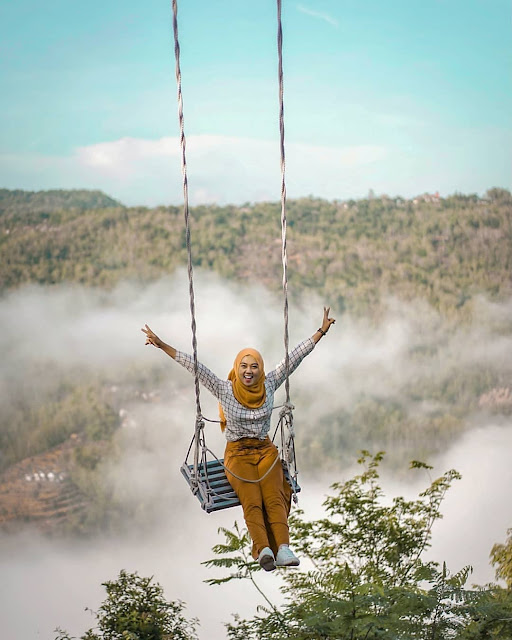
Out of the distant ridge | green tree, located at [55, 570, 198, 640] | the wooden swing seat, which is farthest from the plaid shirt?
the distant ridge

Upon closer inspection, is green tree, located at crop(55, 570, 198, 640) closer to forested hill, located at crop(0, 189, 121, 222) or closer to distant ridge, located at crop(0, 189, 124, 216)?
forested hill, located at crop(0, 189, 121, 222)

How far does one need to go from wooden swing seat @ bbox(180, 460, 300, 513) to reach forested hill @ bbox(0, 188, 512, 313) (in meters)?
29.2

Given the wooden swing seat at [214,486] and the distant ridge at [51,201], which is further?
the distant ridge at [51,201]

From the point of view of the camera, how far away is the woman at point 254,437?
13.3 feet

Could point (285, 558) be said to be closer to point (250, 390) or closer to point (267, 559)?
point (267, 559)

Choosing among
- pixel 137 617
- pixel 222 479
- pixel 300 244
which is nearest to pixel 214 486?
pixel 222 479

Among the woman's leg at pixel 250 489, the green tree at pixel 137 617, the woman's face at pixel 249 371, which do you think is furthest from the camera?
the green tree at pixel 137 617

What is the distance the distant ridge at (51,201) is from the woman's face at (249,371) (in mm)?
32249

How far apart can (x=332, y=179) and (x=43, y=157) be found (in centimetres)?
1150

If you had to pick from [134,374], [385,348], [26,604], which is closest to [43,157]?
[134,374]

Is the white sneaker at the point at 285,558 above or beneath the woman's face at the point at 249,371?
beneath

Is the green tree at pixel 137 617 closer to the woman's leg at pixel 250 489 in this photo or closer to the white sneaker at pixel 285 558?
the woman's leg at pixel 250 489

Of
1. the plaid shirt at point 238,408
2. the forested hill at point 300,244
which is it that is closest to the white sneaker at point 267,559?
the plaid shirt at point 238,408

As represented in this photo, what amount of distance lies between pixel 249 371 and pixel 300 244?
30.5 m
